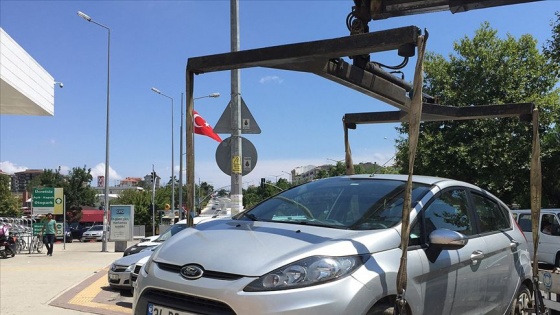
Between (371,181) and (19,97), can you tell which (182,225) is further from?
(19,97)

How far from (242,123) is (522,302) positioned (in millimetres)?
4653

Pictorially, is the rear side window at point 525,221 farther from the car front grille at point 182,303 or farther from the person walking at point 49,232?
the person walking at point 49,232

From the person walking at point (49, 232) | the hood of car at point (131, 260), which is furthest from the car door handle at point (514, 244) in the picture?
the person walking at point (49, 232)

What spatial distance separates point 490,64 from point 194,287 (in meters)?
21.9

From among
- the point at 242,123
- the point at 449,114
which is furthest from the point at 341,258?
the point at 242,123

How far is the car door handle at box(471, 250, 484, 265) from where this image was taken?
3.89 m

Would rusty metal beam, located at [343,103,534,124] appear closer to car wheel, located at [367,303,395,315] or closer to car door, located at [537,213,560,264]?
car wheel, located at [367,303,395,315]

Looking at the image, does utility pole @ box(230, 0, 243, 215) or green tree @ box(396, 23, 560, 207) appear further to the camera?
green tree @ box(396, 23, 560, 207)

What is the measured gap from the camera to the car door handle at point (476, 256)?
3.89m

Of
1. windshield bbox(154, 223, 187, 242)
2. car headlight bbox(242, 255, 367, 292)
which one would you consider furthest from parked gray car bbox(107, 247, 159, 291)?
car headlight bbox(242, 255, 367, 292)

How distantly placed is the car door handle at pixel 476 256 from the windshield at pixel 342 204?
65cm

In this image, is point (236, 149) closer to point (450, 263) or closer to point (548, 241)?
point (450, 263)

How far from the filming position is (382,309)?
298 cm

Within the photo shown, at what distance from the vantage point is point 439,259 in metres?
3.51
